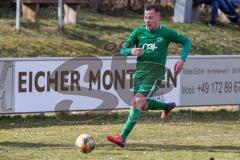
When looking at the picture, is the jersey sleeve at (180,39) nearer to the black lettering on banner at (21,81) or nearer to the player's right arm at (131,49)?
the player's right arm at (131,49)

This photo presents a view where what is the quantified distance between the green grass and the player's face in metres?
9.23

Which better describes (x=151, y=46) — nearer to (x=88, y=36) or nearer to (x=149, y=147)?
(x=149, y=147)

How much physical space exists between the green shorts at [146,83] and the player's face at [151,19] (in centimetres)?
76

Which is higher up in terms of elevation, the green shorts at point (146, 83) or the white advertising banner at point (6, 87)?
the green shorts at point (146, 83)

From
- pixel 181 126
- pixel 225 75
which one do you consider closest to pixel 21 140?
pixel 181 126

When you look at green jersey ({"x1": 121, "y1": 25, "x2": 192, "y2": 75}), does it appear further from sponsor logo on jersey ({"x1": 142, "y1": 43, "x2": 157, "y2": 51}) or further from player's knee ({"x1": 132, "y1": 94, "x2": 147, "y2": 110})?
player's knee ({"x1": 132, "y1": 94, "x2": 147, "y2": 110})

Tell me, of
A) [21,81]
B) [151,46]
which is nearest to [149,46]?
[151,46]

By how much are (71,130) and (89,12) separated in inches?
467

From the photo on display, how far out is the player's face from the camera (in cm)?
1191

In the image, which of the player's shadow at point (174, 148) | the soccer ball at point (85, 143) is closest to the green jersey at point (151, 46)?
the player's shadow at point (174, 148)

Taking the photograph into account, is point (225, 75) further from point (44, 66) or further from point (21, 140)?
point (21, 140)

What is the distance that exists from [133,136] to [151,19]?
3086 millimetres

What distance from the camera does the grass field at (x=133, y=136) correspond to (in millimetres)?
11695

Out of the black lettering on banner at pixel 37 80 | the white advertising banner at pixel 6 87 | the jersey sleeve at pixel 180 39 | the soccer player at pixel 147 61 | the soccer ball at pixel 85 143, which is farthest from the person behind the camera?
the black lettering on banner at pixel 37 80
